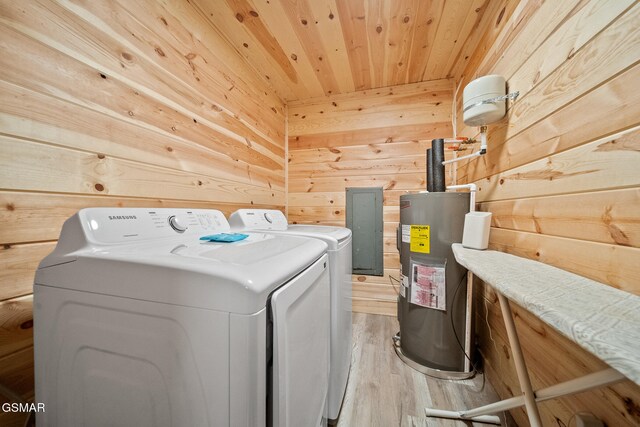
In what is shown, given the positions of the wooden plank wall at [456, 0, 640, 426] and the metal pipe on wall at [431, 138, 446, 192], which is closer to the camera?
the wooden plank wall at [456, 0, 640, 426]

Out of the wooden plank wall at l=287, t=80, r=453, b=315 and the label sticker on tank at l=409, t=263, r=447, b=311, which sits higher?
the wooden plank wall at l=287, t=80, r=453, b=315

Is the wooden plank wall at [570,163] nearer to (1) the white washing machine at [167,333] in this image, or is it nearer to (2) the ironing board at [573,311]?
(2) the ironing board at [573,311]

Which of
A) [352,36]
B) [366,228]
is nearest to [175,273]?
[352,36]

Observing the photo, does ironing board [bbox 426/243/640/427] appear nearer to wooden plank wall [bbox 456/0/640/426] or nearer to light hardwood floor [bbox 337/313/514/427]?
wooden plank wall [bbox 456/0/640/426]

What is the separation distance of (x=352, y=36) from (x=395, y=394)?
2.37 metres

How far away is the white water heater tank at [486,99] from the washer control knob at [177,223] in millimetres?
1562

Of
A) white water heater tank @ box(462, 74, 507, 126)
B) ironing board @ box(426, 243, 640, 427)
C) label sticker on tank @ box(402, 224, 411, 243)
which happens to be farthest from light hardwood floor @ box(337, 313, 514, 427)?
white water heater tank @ box(462, 74, 507, 126)

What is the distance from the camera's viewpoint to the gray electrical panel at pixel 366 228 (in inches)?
90.3

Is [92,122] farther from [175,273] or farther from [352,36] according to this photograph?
[352,36]

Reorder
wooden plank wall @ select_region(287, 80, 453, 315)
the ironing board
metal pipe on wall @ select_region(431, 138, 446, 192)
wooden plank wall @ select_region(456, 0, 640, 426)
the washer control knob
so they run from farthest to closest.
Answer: wooden plank wall @ select_region(287, 80, 453, 315) < metal pipe on wall @ select_region(431, 138, 446, 192) < the washer control knob < wooden plank wall @ select_region(456, 0, 640, 426) < the ironing board

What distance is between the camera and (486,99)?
3.88 feet

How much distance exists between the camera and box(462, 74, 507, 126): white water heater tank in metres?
1.18

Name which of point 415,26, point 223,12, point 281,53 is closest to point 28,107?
point 223,12

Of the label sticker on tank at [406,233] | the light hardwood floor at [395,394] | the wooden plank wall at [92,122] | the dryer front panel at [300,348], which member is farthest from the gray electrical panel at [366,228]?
the dryer front panel at [300,348]
